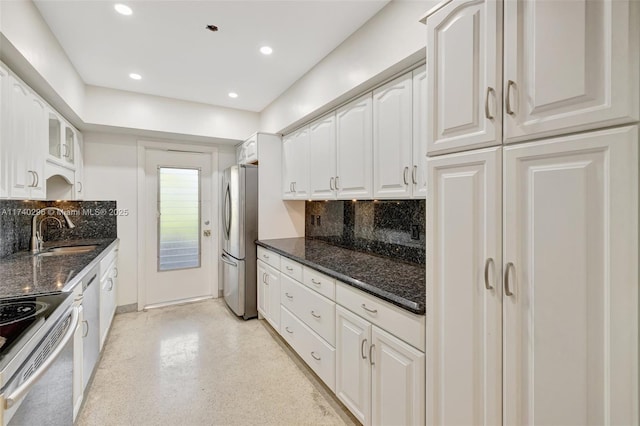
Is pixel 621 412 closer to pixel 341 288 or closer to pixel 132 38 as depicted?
pixel 341 288

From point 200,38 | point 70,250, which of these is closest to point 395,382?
point 200,38

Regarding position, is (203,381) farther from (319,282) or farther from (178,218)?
(178,218)

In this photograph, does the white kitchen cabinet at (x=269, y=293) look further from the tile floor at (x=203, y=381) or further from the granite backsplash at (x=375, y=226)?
the granite backsplash at (x=375, y=226)

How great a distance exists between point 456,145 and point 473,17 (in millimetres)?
456

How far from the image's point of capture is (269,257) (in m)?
2.95

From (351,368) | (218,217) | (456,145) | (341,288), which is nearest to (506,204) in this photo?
(456,145)

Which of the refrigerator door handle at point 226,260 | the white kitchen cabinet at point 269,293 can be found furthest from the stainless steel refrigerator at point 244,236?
the white kitchen cabinet at point 269,293

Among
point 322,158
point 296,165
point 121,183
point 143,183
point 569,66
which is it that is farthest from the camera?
point 143,183

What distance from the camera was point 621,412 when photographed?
755 mm

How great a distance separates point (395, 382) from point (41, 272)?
88.6 inches

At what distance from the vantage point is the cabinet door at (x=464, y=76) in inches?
38.7

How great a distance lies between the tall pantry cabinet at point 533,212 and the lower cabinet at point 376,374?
118 millimetres

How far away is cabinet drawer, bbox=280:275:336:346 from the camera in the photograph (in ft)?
6.32

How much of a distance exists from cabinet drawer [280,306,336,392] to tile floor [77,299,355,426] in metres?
0.15
